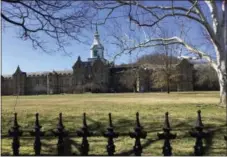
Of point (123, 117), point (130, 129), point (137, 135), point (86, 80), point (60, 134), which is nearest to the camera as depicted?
point (137, 135)

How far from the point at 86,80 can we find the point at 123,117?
1744 millimetres

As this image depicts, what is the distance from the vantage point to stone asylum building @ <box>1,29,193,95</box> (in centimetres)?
349

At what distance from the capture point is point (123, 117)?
5270 mm

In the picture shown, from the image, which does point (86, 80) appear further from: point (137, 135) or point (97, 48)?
Result: point (137, 135)

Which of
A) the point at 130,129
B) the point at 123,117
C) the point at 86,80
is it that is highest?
the point at 86,80

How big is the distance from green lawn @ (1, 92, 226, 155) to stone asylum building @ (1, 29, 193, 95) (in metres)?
0.11

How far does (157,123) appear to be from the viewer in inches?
195

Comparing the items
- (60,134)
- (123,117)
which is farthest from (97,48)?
(123,117)

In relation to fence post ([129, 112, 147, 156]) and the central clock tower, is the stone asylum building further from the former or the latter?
fence post ([129, 112, 147, 156])

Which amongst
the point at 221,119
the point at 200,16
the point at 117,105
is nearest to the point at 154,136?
the point at 221,119

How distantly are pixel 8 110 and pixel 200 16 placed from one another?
411 centimetres

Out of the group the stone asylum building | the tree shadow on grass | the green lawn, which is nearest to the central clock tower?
the stone asylum building

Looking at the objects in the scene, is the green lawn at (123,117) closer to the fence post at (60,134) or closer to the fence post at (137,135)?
the fence post at (60,134)

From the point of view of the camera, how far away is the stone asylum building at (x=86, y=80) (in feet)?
11.5
